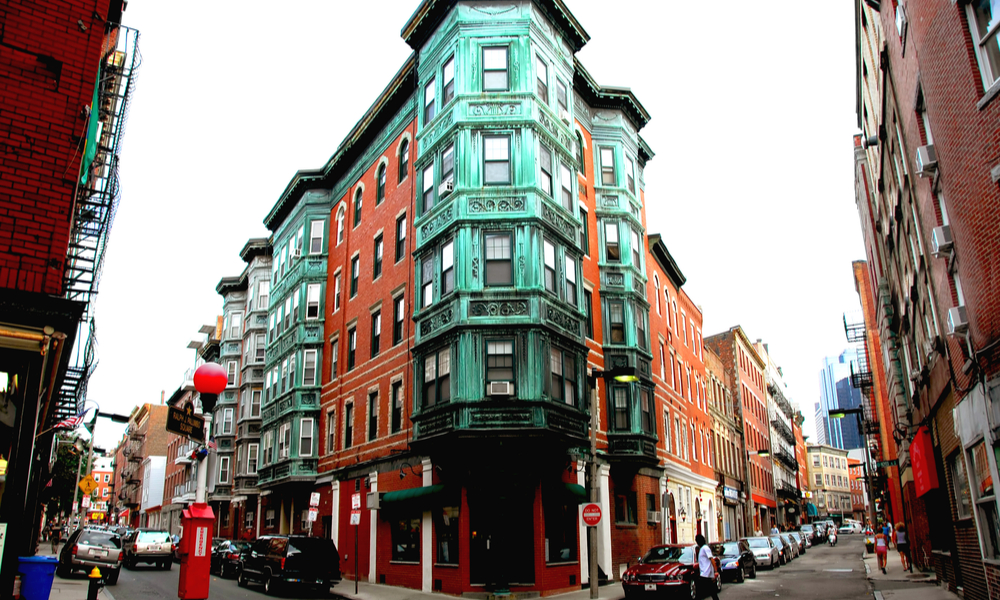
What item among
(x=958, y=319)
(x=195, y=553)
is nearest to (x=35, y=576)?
(x=195, y=553)

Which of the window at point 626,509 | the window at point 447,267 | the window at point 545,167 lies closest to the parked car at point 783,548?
the window at point 626,509

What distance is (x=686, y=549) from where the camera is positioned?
830 inches

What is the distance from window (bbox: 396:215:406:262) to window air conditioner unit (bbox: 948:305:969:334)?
19.1 m

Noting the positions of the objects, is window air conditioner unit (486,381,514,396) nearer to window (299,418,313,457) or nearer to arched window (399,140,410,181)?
arched window (399,140,410,181)

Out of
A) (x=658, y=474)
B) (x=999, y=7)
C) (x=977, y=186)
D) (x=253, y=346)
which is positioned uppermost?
(x=253, y=346)

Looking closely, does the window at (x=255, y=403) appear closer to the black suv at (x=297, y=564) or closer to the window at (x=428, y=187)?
the black suv at (x=297, y=564)

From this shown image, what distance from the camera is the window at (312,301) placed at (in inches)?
1378

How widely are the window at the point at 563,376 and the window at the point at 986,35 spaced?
14.1 meters

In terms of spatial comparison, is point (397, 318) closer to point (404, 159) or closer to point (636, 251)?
point (404, 159)

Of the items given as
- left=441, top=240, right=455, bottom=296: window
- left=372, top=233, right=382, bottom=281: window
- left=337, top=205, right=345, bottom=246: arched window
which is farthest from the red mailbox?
left=337, top=205, right=345, bottom=246: arched window

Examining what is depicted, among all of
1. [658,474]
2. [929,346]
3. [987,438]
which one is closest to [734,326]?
[658,474]

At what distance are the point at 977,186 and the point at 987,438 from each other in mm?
4237

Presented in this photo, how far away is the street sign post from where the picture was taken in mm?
9026

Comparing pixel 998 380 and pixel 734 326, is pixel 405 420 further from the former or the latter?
pixel 734 326
